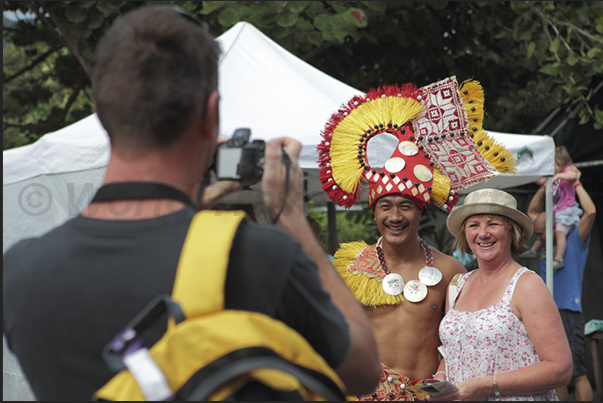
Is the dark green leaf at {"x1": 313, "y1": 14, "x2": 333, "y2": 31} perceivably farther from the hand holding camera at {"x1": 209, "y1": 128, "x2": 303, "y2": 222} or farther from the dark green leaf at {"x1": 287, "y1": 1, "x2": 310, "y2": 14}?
the hand holding camera at {"x1": 209, "y1": 128, "x2": 303, "y2": 222}

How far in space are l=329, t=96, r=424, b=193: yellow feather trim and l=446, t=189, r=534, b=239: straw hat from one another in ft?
1.78

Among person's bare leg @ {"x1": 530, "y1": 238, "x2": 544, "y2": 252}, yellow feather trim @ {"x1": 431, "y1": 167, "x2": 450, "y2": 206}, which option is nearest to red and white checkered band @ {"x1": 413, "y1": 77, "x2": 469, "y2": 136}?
yellow feather trim @ {"x1": 431, "y1": 167, "x2": 450, "y2": 206}

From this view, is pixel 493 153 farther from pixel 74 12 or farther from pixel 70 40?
pixel 70 40

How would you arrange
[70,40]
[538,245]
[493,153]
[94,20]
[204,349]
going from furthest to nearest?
[538,245]
[70,40]
[94,20]
[493,153]
[204,349]

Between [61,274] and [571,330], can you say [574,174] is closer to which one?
[571,330]

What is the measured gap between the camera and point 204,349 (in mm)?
957

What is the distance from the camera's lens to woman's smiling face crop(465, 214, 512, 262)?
2893mm

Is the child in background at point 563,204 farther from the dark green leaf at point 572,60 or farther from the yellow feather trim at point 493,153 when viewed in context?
the yellow feather trim at point 493,153

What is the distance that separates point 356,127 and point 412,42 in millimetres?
4361

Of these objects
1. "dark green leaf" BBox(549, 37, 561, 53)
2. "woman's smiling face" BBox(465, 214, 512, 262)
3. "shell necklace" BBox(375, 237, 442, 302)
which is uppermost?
"dark green leaf" BBox(549, 37, 561, 53)

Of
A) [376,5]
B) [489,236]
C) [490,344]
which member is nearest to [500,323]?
[490,344]

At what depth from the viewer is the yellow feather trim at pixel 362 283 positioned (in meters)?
3.16

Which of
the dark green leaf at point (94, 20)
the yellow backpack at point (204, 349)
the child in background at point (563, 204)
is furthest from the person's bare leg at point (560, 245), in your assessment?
the yellow backpack at point (204, 349)

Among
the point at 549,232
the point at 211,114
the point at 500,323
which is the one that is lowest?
the point at 549,232
